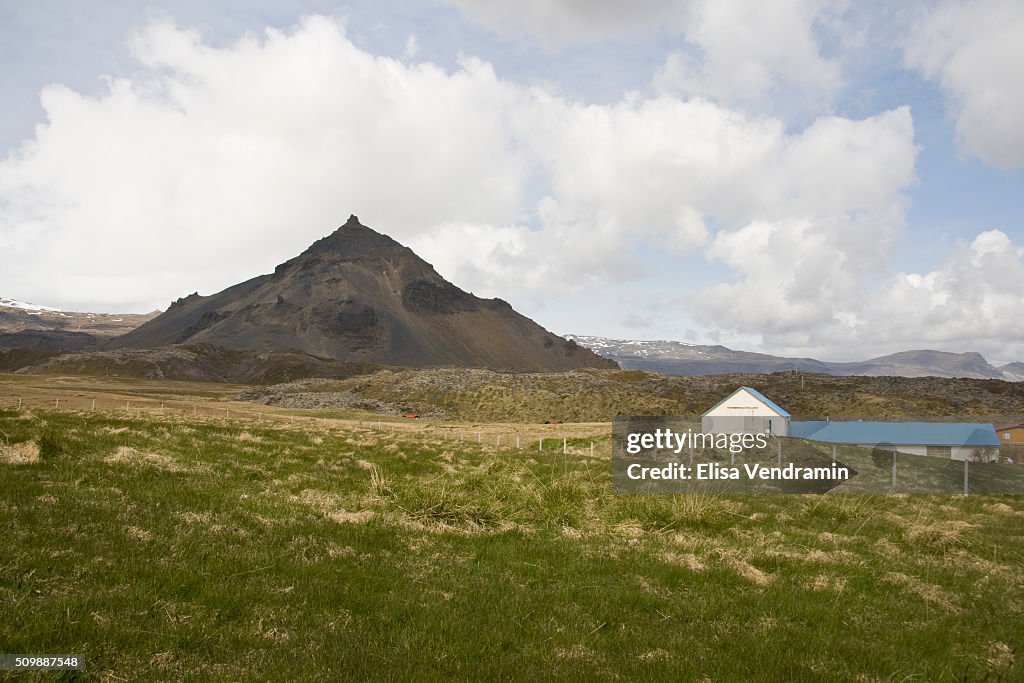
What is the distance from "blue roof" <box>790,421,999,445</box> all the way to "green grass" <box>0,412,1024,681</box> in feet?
76.1

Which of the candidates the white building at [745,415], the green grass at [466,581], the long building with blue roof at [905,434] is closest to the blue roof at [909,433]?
the long building with blue roof at [905,434]

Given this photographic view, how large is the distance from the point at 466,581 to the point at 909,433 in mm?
40525

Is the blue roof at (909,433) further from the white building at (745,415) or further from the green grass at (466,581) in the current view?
the green grass at (466,581)

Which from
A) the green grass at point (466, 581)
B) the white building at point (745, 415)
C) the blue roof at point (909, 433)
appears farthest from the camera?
the white building at point (745, 415)

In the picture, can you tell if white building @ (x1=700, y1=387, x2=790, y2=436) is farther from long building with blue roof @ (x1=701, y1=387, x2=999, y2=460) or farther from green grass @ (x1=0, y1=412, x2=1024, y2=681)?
green grass @ (x1=0, y1=412, x2=1024, y2=681)

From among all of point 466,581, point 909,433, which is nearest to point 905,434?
point 909,433

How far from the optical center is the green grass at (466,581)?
7.14 metres

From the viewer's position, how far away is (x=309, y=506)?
14.5m

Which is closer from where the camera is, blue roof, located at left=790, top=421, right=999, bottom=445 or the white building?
blue roof, located at left=790, top=421, right=999, bottom=445

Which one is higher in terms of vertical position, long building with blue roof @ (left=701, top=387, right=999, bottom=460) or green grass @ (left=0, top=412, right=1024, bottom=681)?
green grass @ (left=0, top=412, right=1024, bottom=681)

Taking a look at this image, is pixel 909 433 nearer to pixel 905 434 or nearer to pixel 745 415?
pixel 905 434

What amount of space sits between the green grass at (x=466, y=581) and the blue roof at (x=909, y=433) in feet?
76.1

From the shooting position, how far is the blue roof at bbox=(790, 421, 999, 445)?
126 feet

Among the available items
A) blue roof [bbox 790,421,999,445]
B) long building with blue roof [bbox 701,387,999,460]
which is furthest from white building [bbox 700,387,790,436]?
blue roof [bbox 790,421,999,445]
